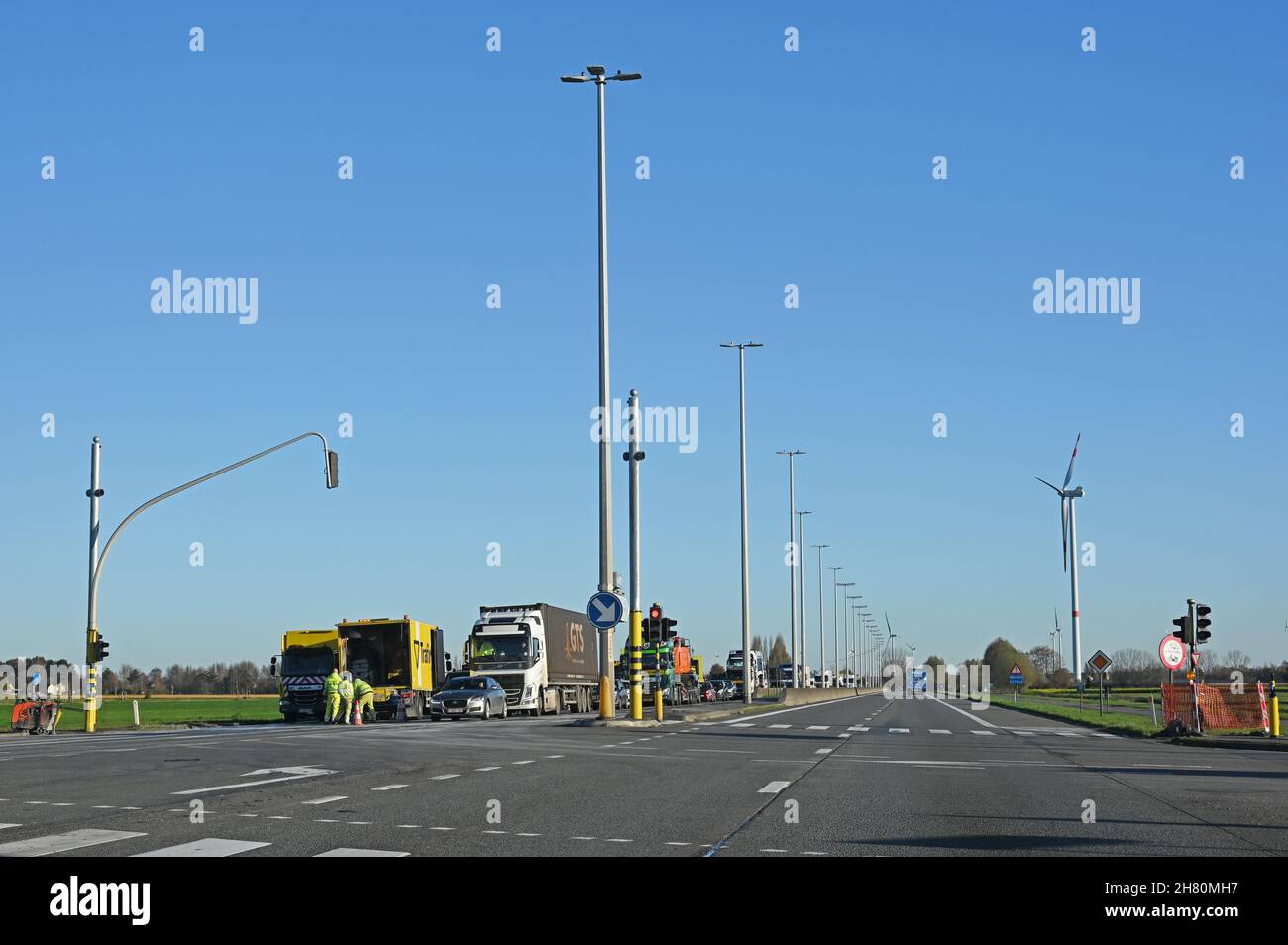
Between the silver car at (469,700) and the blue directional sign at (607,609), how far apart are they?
11.4m

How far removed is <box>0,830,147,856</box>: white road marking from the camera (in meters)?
9.85

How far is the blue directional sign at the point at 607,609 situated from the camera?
32.7 meters

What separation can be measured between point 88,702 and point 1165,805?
3374 cm

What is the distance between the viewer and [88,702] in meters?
40.6

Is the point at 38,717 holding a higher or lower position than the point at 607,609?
lower

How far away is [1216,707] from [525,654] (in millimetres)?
22375

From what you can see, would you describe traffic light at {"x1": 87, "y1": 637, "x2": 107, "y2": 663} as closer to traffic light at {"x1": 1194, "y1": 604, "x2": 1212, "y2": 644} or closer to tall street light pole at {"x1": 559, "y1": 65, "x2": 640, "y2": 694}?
tall street light pole at {"x1": 559, "y1": 65, "x2": 640, "y2": 694}

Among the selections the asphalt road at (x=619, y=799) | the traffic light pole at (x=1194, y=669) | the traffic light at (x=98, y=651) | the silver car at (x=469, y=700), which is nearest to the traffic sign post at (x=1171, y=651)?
the traffic light pole at (x=1194, y=669)
